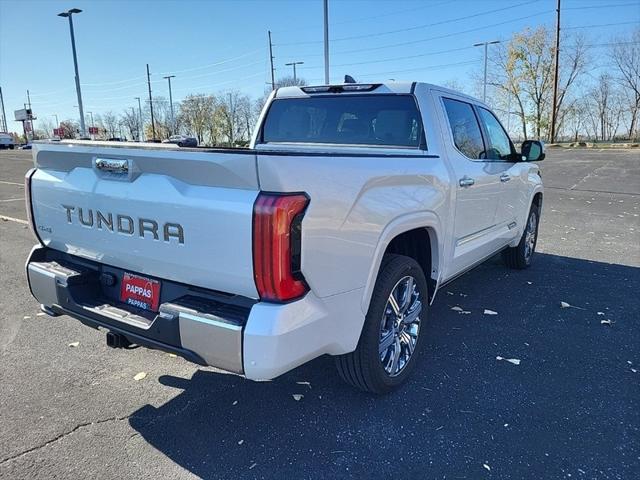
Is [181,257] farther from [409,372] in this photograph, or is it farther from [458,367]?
[458,367]

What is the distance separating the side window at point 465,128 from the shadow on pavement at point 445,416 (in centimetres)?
152

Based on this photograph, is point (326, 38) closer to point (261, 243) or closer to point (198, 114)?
point (261, 243)

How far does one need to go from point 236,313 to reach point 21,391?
1.91 metres

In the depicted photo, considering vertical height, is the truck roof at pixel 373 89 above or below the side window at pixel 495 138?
above

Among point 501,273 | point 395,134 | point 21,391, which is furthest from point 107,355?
point 501,273

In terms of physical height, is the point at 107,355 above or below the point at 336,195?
below

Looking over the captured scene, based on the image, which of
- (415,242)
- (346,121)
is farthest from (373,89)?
(415,242)

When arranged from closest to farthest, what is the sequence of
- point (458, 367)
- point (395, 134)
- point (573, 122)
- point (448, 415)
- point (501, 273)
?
point (448, 415)
point (458, 367)
point (395, 134)
point (501, 273)
point (573, 122)

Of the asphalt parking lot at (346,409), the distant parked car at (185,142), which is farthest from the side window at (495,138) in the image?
the distant parked car at (185,142)

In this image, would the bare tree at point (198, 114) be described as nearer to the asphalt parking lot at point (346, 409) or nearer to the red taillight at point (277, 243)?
the asphalt parking lot at point (346, 409)

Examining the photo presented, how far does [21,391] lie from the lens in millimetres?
3072

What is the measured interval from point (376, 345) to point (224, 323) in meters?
1.02

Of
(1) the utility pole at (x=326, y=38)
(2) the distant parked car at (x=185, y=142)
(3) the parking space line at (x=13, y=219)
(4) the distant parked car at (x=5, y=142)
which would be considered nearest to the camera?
(2) the distant parked car at (x=185, y=142)

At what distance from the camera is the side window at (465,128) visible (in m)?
3.85
